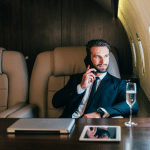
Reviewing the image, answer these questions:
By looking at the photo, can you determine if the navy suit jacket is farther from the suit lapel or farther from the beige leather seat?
the beige leather seat

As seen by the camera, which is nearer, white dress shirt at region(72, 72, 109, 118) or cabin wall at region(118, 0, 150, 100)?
white dress shirt at region(72, 72, 109, 118)

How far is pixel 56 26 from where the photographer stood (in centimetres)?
564

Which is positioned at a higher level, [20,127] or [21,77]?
[21,77]

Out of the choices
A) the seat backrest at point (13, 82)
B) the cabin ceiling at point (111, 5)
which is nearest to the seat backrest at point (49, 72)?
the seat backrest at point (13, 82)

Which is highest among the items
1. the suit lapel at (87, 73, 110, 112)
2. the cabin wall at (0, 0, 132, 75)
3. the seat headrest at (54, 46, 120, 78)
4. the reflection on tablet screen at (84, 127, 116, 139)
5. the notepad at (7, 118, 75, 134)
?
the cabin wall at (0, 0, 132, 75)

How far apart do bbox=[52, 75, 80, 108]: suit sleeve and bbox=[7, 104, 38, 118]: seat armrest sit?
20 cm

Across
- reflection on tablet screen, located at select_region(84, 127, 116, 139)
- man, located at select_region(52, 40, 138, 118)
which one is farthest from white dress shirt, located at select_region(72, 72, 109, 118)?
reflection on tablet screen, located at select_region(84, 127, 116, 139)

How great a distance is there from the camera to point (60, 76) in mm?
2379

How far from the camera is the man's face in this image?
2.13 meters

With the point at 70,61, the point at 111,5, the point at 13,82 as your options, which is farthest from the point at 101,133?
the point at 111,5

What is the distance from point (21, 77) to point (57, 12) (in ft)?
11.5

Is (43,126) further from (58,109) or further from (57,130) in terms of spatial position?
(58,109)

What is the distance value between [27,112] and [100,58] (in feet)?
2.59

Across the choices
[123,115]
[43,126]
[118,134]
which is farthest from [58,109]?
[118,134]
